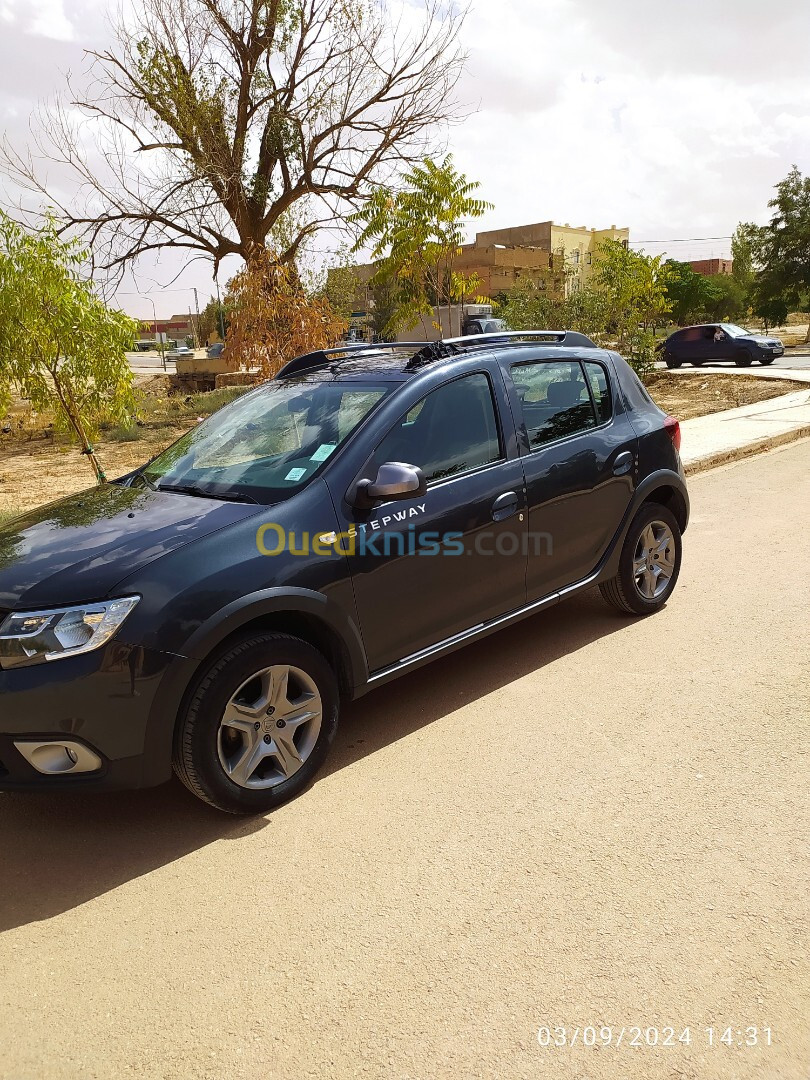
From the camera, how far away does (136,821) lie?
334 cm

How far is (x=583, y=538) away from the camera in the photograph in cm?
464

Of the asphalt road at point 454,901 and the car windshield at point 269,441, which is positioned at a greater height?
the car windshield at point 269,441

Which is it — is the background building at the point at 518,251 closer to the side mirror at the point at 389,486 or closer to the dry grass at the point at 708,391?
the dry grass at the point at 708,391

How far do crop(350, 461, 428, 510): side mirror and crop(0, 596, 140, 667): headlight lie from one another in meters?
1.05

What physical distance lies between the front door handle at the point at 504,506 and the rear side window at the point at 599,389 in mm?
1023

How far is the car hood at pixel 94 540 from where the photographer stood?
10.00ft

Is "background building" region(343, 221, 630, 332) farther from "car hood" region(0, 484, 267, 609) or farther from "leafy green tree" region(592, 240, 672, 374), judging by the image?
"car hood" region(0, 484, 267, 609)

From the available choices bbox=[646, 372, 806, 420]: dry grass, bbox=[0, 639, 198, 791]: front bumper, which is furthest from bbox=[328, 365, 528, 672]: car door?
bbox=[646, 372, 806, 420]: dry grass

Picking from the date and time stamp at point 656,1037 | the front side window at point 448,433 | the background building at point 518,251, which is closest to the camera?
the date and time stamp at point 656,1037

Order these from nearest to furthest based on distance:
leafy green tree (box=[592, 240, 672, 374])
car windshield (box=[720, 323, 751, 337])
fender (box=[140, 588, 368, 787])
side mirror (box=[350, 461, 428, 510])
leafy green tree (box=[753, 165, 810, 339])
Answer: fender (box=[140, 588, 368, 787]) → side mirror (box=[350, 461, 428, 510]) → leafy green tree (box=[592, 240, 672, 374]) → car windshield (box=[720, 323, 751, 337]) → leafy green tree (box=[753, 165, 810, 339])

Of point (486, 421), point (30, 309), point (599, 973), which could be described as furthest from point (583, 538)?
point (30, 309)

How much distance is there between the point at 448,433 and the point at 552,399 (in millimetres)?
885

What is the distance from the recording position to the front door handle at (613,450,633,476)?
4.80m

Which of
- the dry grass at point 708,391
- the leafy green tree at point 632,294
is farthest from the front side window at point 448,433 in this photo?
the leafy green tree at point 632,294
